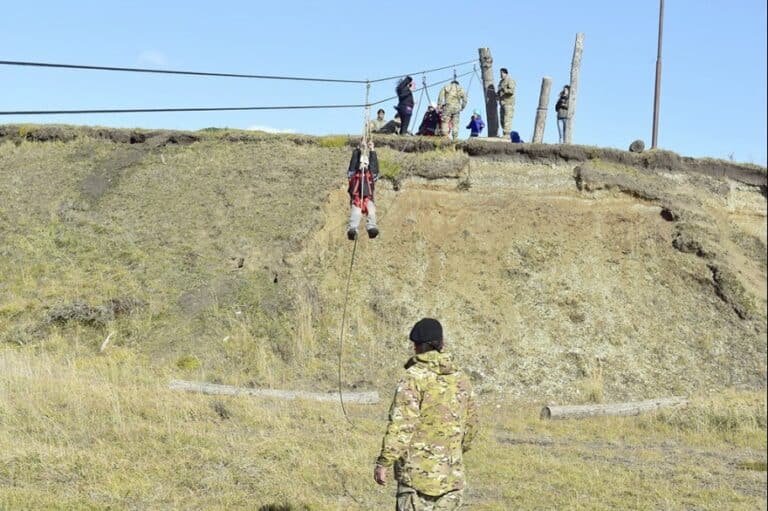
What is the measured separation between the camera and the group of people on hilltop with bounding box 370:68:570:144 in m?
24.8

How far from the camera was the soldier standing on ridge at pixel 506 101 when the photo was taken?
24766 millimetres

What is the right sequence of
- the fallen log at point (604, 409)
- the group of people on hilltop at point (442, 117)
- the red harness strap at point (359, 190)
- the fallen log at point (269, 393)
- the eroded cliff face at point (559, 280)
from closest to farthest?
1. the red harness strap at point (359, 190)
2. the fallen log at point (269, 393)
3. the fallen log at point (604, 409)
4. the eroded cliff face at point (559, 280)
5. the group of people on hilltop at point (442, 117)

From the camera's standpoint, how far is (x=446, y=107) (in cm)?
2519

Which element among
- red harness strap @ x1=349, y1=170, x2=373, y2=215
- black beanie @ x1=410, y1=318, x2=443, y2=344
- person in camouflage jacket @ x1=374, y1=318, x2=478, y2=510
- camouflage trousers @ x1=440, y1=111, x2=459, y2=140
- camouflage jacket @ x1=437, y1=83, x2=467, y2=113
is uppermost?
camouflage jacket @ x1=437, y1=83, x2=467, y2=113

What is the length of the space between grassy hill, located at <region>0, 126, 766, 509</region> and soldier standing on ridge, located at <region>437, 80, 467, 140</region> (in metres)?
1.20

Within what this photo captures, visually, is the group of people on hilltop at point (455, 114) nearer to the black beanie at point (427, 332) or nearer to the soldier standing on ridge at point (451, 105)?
the soldier standing on ridge at point (451, 105)

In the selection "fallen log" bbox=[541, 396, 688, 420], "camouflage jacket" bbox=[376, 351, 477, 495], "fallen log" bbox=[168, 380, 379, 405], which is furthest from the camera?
"fallen log" bbox=[541, 396, 688, 420]

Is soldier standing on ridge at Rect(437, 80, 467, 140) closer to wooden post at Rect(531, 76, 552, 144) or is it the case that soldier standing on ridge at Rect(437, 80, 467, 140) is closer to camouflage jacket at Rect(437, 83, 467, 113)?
camouflage jacket at Rect(437, 83, 467, 113)

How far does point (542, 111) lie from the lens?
2561 cm

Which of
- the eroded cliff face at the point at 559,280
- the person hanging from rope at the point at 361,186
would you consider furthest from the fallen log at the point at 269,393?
the person hanging from rope at the point at 361,186

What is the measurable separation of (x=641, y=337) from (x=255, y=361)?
357 inches

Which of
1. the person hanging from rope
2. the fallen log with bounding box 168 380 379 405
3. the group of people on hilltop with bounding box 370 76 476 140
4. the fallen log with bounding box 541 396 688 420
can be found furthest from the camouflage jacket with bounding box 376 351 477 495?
the group of people on hilltop with bounding box 370 76 476 140

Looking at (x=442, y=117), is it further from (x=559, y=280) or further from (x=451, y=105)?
(x=559, y=280)

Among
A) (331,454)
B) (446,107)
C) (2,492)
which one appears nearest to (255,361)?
(331,454)
